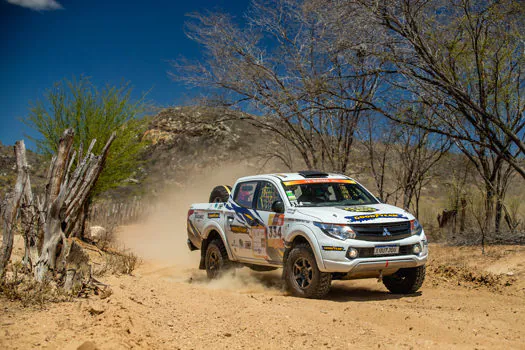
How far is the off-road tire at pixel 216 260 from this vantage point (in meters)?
10.6

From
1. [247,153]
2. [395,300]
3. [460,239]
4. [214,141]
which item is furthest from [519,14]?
[214,141]

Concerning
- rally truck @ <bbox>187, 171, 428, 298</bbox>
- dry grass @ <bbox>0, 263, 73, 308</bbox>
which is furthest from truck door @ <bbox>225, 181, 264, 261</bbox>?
dry grass @ <bbox>0, 263, 73, 308</bbox>

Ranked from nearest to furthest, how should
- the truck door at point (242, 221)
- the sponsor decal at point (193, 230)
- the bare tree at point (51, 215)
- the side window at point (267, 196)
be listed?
1. the bare tree at point (51, 215)
2. the side window at point (267, 196)
3. the truck door at point (242, 221)
4. the sponsor decal at point (193, 230)

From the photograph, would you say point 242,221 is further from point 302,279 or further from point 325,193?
point 302,279

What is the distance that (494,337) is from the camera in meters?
6.16

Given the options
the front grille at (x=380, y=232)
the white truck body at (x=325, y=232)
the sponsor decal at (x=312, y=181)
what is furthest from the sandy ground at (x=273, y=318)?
the sponsor decal at (x=312, y=181)

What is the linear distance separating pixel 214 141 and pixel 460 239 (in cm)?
2381

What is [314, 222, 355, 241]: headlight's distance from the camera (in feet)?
26.5

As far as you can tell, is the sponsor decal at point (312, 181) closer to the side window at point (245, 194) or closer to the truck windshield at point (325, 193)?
the truck windshield at point (325, 193)

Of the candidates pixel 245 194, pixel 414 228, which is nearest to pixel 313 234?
pixel 414 228

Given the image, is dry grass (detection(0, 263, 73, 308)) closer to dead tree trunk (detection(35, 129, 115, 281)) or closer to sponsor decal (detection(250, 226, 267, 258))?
dead tree trunk (detection(35, 129, 115, 281))

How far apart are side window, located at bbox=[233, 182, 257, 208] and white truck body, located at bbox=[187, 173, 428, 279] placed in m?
0.02

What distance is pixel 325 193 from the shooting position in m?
9.67

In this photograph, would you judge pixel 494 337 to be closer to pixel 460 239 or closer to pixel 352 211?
pixel 352 211
